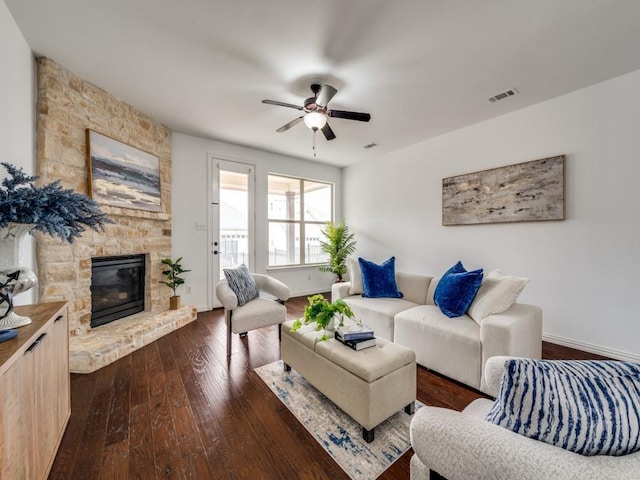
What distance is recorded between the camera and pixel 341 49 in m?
2.08

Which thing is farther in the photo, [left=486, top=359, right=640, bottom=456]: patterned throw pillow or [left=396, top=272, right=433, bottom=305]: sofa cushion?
[left=396, top=272, right=433, bottom=305]: sofa cushion

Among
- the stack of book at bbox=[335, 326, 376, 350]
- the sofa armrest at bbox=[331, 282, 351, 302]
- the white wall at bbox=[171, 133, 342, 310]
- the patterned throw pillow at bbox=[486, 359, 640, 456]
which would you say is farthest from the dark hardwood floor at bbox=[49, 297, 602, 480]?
the white wall at bbox=[171, 133, 342, 310]

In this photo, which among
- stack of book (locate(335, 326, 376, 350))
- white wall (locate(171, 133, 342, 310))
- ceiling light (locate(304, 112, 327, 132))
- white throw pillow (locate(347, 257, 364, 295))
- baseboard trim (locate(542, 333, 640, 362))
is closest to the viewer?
stack of book (locate(335, 326, 376, 350))

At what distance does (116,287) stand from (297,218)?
3.04 m

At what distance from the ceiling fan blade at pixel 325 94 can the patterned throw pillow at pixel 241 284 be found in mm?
1930

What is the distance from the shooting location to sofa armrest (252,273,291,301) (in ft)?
9.76

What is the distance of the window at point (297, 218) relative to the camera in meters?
4.89

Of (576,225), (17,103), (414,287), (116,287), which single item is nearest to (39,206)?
(17,103)

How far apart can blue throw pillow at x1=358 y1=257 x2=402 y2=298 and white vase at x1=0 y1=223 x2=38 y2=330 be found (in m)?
2.74

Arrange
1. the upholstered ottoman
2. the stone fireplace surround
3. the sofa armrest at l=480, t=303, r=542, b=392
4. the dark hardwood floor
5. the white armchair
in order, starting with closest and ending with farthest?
the white armchair → the dark hardwood floor → the upholstered ottoman → the sofa armrest at l=480, t=303, r=542, b=392 → the stone fireplace surround

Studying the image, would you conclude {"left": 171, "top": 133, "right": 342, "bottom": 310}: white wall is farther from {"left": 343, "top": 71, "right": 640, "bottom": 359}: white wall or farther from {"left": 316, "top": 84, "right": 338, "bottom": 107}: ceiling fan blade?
{"left": 343, "top": 71, "right": 640, "bottom": 359}: white wall

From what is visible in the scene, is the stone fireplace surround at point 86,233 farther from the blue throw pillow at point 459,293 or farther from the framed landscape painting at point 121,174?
the blue throw pillow at point 459,293

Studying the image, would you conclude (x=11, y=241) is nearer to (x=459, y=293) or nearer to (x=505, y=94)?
(x=459, y=293)

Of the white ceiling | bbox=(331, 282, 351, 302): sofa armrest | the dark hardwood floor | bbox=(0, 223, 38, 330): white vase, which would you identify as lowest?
the dark hardwood floor
